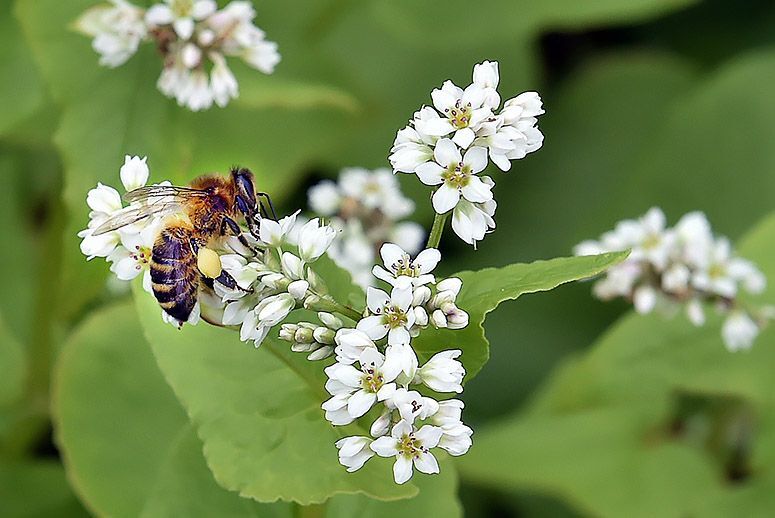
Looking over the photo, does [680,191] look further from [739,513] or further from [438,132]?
[438,132]

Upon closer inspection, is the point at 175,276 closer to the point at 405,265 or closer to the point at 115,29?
the point at 405,265

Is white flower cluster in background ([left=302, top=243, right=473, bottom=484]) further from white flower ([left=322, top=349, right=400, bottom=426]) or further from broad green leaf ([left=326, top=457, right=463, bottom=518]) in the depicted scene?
broad green leaf ([left=326, top=457, right=463, bottom=518])

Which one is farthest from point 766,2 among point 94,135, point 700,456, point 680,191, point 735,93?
point 94,135

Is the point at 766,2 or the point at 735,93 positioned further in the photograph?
the point at 766,2

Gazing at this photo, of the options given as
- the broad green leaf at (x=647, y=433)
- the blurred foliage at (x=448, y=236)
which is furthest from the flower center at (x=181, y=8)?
the broad green leaf at (x=647, y=433)

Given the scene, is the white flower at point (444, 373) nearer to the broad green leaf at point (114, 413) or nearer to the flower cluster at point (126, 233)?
the flower cluster at point (126, 233)

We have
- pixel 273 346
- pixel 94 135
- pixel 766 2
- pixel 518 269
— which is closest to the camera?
pixel 518 269

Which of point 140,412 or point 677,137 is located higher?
point 677,137

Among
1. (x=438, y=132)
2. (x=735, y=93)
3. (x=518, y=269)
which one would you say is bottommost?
(x=518, y=269)

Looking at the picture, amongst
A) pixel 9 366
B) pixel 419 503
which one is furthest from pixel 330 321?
A: pixel 9 366
